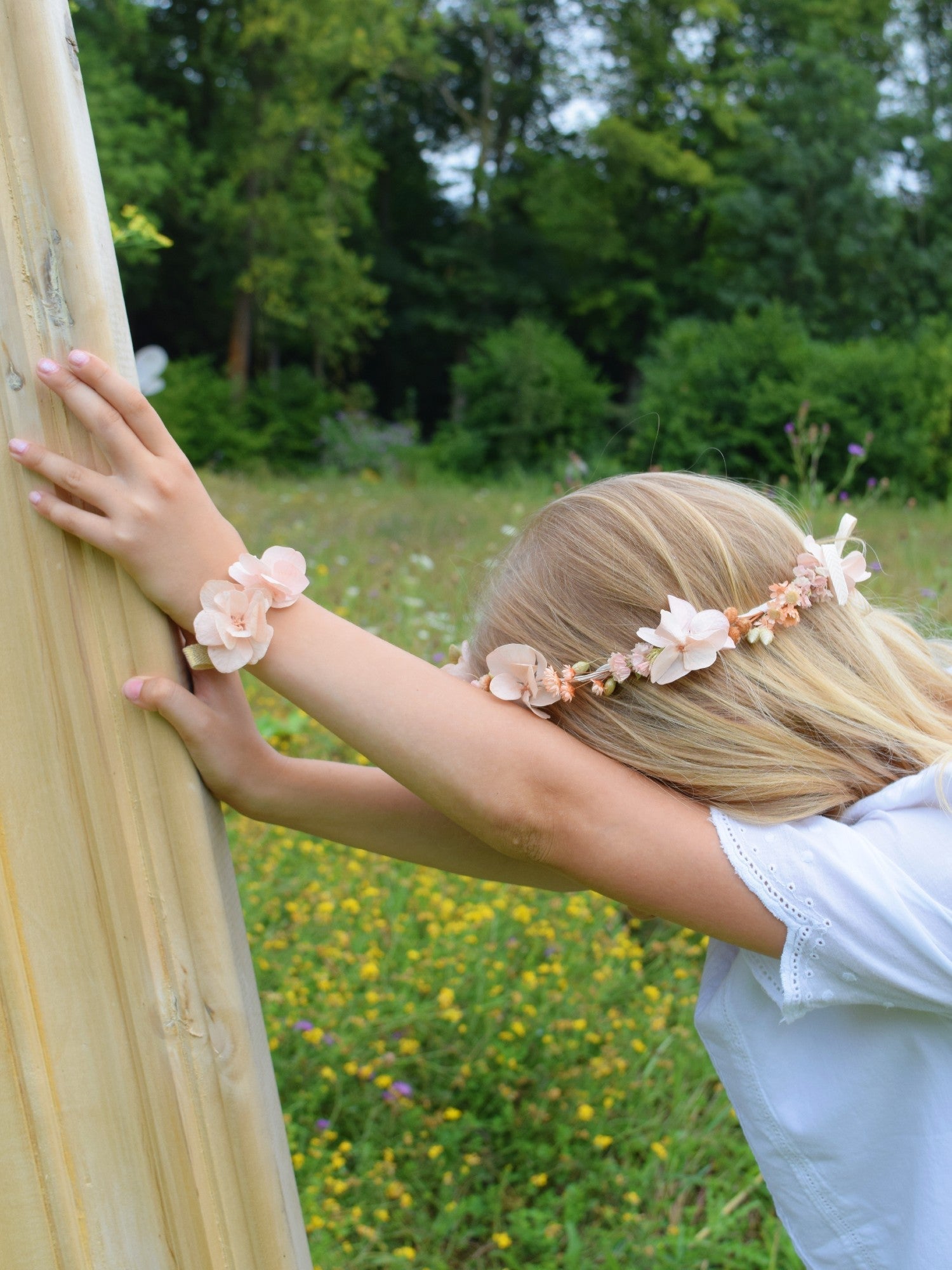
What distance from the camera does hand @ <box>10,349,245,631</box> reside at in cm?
87

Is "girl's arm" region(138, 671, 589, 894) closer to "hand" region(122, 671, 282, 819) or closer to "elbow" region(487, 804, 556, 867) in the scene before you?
"hand" region(122, 671, 282, 819)

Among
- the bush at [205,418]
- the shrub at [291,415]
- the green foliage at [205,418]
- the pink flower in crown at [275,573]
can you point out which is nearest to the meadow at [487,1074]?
the pink flower in crown at [275,573]

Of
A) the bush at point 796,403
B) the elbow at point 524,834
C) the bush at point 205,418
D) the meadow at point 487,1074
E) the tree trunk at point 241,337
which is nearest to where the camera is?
the elbow at point 524,834

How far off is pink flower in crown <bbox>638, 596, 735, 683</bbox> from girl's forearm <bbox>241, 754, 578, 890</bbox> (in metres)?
0.33

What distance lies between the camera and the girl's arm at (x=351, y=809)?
1.10 m

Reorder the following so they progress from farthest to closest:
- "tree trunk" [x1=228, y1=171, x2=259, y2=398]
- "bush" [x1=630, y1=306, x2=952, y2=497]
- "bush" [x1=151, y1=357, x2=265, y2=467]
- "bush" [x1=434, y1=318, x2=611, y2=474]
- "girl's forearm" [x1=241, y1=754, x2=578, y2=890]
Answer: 1. "tree trunk" [x1=228, y1=171, x2=259, y2=398]
2. "bush" [x1=434, y1=318, x2=611, y2=474]
3. "bush" [x1=151, y1=357, x2=265, y2=467]
4. "bush" [x1=630, y1=306, x2=952, y2=497]
5. "girl's forearm" [x1=241, y1=754, x2=578, y2=890]

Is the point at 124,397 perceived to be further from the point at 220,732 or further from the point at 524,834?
the point at 524,834

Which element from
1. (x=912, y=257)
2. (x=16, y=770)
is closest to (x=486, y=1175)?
(x=16, y=770)

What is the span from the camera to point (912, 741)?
1.13 meters

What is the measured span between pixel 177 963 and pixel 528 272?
21.5 m

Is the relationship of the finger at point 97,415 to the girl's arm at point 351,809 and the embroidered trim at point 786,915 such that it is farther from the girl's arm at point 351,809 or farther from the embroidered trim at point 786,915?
the embroidered trim at point 786,915

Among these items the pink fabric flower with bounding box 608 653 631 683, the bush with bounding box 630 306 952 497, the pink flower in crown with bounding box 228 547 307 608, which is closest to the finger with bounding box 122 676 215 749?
the pink flower in crown with bounding box 228 547 307 608

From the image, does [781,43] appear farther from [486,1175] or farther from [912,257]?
[486,1175]

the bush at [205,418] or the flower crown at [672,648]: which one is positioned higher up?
the flower crown at [672,648]
